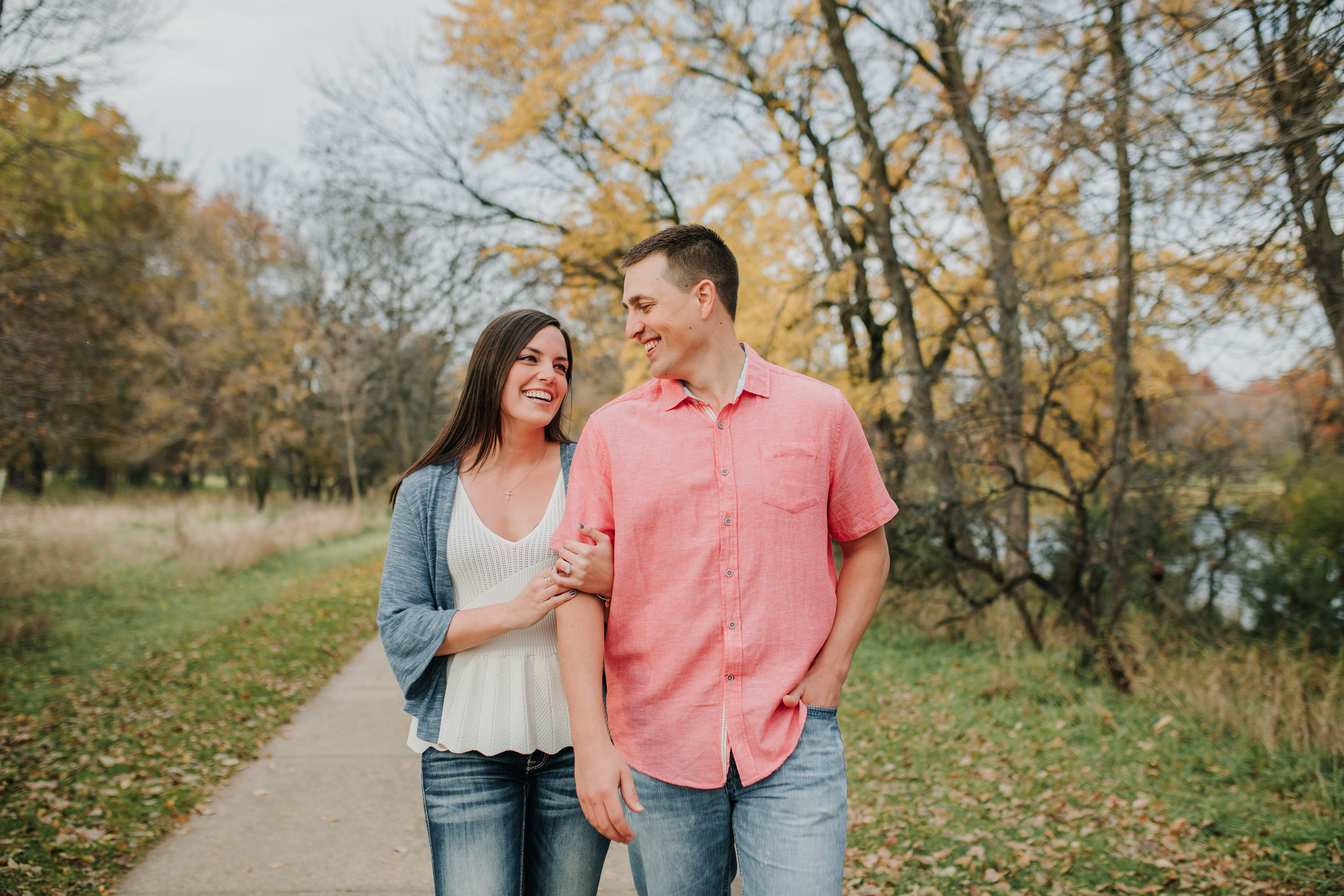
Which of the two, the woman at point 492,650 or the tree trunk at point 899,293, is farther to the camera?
the tree trunk at point 899,293

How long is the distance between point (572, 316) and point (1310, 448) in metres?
10.1

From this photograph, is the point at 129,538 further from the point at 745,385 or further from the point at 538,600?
the point at 745,385

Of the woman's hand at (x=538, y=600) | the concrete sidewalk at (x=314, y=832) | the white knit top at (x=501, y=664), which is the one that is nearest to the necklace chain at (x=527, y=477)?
the white knit top at (x=501, y=664)

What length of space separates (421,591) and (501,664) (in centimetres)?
30

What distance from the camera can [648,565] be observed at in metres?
1.85

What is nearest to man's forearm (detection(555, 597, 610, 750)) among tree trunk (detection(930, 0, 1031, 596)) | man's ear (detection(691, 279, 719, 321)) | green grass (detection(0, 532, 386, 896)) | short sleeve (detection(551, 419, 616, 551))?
short sleeve (detection(551, 419, 616, 551))

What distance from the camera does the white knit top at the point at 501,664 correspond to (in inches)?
80.9

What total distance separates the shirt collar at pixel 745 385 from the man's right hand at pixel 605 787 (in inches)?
31.6

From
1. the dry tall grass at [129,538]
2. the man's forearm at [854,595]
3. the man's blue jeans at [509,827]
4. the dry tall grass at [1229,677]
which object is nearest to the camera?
the man's forearm at [854,595]

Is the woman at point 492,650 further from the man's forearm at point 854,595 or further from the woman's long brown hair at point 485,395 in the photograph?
the man's forearm at point 854,595

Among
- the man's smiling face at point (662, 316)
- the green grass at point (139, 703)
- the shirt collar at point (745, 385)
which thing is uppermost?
the man's smiling face at point (662, 316)

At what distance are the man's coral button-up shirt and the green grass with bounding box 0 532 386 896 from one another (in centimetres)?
321

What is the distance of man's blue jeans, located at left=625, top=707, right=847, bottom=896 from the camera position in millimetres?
1720

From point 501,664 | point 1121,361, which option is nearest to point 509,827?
point 501,664
